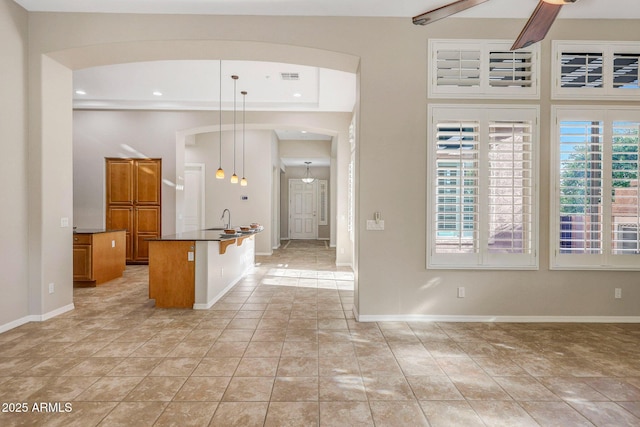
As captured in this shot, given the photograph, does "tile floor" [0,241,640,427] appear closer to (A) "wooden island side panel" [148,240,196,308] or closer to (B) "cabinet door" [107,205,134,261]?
(A) "wooden island side panel" [148,240,196,308]

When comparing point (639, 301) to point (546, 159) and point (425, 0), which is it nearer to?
point (546, 159)

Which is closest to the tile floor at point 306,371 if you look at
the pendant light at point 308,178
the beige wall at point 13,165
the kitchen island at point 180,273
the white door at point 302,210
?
the kitchen island at point 180,273

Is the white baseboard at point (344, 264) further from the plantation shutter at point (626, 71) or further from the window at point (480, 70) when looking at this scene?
the plantation shutter at point (626, 71)

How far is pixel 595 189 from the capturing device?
146 inches

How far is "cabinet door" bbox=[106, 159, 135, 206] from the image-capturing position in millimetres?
7336

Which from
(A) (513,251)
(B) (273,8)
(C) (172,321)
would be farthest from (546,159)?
(C) (172,321)

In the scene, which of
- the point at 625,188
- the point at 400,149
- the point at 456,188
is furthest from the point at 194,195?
the point at 625,188

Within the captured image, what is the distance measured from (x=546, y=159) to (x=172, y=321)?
4601mm

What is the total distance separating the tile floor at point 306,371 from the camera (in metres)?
2.08

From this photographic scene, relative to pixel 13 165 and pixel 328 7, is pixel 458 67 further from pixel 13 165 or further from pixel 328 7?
pixel 13 165

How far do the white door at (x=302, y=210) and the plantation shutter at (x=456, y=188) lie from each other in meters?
10.5

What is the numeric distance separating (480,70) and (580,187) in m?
1.71

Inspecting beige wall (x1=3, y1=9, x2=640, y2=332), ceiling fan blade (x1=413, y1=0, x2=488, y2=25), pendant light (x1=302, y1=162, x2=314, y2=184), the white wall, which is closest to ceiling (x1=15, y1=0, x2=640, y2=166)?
beige wall (x1=3, y1=9, x2=640, y2=332)

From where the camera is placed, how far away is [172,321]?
3789mm
